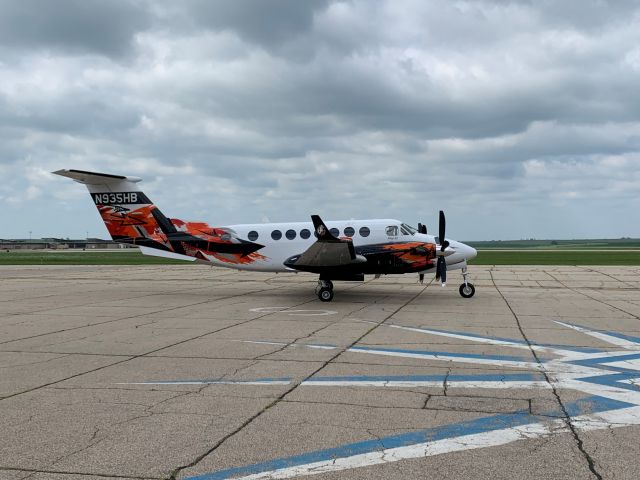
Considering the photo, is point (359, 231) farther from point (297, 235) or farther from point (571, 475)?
point (571, 475)

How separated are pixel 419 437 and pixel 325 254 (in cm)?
1460

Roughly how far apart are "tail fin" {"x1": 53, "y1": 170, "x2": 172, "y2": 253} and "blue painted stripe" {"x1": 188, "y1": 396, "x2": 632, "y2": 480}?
1988cm

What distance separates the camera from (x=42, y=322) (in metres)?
15.4

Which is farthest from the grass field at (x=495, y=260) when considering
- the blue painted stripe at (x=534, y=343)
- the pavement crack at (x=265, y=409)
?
the pavement crack at (x=265, y=409)

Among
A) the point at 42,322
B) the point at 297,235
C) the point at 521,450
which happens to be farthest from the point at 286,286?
the point at 521,450

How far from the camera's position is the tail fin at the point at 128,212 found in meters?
24.0

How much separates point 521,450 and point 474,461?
61 cm

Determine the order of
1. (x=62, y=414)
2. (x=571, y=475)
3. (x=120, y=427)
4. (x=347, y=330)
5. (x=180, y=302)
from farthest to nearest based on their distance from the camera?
1. (x=180, y=302)
2. (x=347, y=330)
3. (x=62, y=414)
4. (x=120, y=427)
5. (x=571, y=475)

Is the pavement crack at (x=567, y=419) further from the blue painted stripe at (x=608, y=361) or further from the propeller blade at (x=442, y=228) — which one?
the propeller blade at (x=442, y=228)

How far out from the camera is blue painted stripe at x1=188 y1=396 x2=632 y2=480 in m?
4.96

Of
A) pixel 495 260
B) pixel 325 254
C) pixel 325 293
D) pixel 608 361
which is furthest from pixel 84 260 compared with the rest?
pixel 608 361

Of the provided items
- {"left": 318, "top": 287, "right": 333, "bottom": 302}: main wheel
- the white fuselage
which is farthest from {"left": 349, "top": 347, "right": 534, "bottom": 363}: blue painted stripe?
the white fuselage

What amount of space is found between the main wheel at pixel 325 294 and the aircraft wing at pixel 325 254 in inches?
36.5

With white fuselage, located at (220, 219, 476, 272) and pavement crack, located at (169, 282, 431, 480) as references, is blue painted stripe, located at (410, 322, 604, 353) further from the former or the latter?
white fuselage, located at (220, 219, 476, 272)
